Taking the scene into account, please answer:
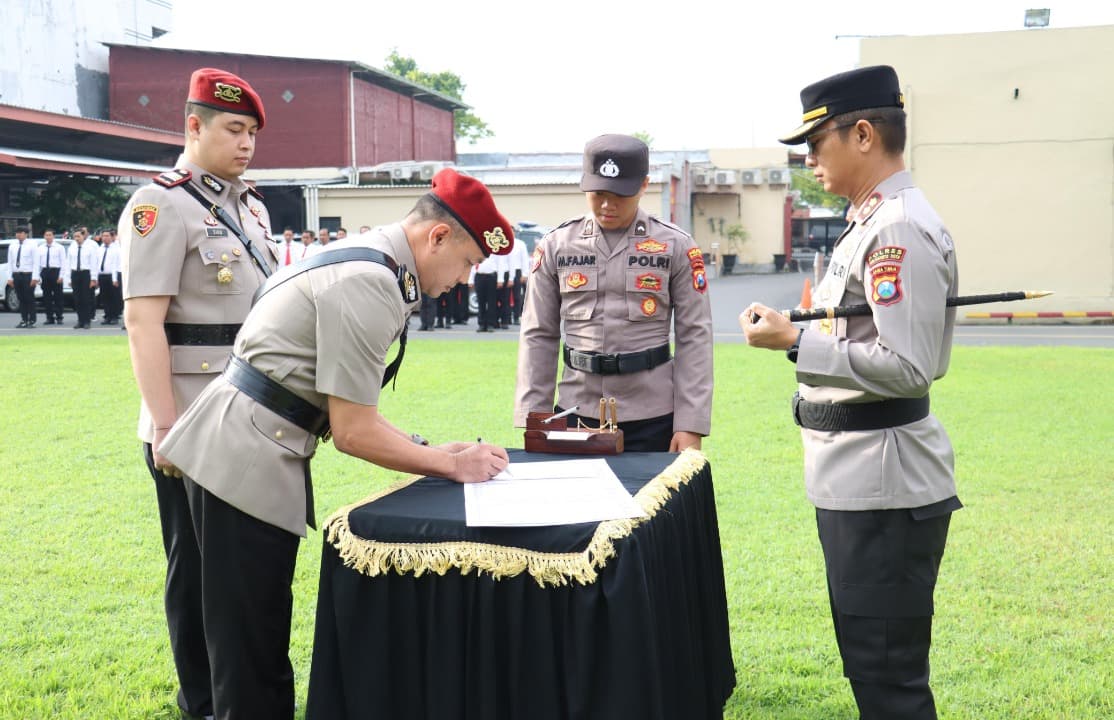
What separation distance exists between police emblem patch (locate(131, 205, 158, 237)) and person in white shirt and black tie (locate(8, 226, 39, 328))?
54.3 ft

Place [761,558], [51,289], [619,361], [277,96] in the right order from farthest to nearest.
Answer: [277,96] < [51,289] < [761,558] < [619,361]

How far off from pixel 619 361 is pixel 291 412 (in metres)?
1.45

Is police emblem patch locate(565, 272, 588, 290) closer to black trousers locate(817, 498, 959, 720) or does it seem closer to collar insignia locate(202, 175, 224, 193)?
collar insignia locate(202, 175, 224, 193)

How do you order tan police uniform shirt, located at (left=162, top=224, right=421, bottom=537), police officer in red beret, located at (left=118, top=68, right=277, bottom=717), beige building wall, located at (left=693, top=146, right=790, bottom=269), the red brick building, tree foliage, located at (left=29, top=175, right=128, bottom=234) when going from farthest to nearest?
beige building wall, located at (left=693, top=146, right=790, bottom=269) → the red brick building → tree foliage, located at (left=29, top=175, right=128, bottom=234) → police officer in red beret, located at (left=118, top=68, right=277, bottom=717) → tan police uniform shirt, located at (left=162, top=224, right=421, bottom=537)

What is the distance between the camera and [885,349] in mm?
2338

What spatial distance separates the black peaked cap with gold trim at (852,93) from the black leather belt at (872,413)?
2.29 ft

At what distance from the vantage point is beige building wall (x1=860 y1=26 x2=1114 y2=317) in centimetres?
1809

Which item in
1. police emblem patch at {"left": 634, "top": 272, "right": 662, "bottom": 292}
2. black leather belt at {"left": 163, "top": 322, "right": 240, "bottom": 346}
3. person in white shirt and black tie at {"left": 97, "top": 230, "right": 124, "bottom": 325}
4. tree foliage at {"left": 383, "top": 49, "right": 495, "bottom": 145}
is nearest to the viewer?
black leather belt at {"left": 163, "top": 322, "right": 240, "bottom": 346}

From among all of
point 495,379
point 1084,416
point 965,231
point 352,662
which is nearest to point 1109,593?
point 352,662

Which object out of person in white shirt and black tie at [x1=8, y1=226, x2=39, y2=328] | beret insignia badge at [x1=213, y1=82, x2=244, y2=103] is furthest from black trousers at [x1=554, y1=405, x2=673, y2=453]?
person in white shirt and black tie at [x1=8, y1=226, x2=39, y2=328]

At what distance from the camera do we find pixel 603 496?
2527 mm

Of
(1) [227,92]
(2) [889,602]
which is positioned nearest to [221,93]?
(1) [227,92]

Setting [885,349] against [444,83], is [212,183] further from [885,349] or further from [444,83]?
[444,83]

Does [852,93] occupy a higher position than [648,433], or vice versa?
[852,93]
